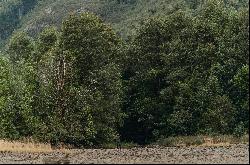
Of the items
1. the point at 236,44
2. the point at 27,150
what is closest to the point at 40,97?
the point at 27,150

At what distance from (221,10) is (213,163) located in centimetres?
4987

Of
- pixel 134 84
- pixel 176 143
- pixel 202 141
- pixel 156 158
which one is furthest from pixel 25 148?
pixel 134 84

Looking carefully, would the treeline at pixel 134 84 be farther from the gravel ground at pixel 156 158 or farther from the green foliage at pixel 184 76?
the gravel ground at pixel 156 158

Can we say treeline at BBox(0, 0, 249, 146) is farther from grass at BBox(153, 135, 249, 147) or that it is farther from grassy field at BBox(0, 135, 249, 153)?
grassy field at BBox(0, 135, 249, 153)

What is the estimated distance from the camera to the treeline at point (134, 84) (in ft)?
212

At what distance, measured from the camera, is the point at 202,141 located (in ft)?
198

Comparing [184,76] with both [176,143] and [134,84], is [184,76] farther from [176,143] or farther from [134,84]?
[176,143]

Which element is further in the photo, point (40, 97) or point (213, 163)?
point (40, 97)

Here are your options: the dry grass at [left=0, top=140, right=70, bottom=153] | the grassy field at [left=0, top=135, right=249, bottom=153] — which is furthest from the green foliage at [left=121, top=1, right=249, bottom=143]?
the dry grass at [left=0, top=140, right=70, bottom=153]

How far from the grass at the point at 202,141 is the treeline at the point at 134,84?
6.95 ft

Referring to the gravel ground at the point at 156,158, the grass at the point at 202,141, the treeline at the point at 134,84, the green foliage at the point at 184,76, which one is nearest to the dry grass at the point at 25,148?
the treeline at the point at 134,84

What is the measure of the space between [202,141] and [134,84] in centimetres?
2140

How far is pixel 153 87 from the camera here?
78875 millimetres

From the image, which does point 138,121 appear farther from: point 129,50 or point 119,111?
point 129,50
